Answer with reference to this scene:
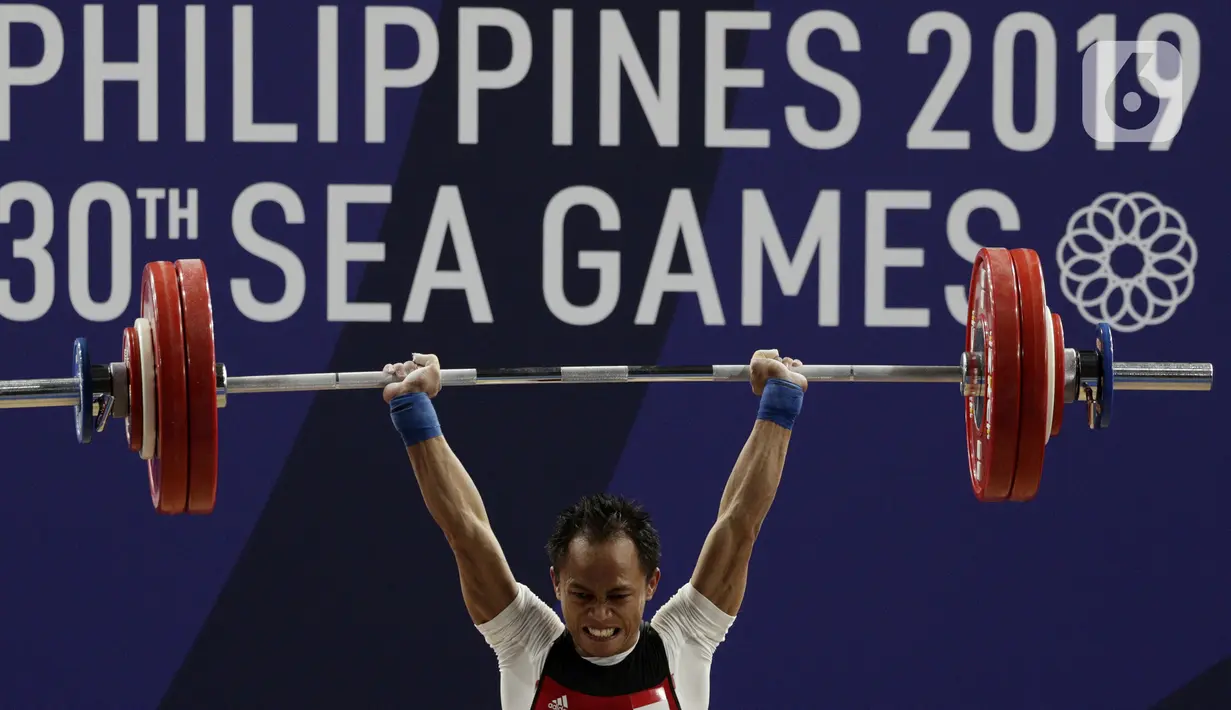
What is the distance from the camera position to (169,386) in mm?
2936

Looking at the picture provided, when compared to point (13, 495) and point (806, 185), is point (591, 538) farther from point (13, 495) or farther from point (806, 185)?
point (13, 495)

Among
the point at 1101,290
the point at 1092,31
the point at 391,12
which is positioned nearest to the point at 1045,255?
the point at 1101,290

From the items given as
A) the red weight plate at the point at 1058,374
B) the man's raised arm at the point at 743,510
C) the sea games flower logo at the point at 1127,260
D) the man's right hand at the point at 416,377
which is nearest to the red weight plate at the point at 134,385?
the man's right hand at the point at 416,377

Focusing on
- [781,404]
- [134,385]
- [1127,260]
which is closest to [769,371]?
[781,404]

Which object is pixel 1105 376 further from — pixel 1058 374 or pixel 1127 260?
pixel 1127 260

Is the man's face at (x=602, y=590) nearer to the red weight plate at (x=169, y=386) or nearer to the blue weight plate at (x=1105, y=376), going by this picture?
the red weight plate at (x=169, y=386)

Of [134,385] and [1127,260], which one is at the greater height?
[1127,260]

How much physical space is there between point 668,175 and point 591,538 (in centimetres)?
148

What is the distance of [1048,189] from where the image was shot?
4152mm

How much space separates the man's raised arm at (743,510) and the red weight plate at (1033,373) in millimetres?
424

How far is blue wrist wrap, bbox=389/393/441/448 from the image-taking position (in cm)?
306

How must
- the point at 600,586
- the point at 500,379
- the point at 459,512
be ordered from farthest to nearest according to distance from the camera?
the point at 500,379 < the point at 459,512 < the point at 600,586

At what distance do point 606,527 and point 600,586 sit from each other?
100 mm

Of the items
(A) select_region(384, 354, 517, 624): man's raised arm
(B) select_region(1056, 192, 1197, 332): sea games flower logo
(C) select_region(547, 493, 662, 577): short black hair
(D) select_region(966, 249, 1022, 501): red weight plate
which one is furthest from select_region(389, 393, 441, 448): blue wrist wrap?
(B) select_region(1056, 192, 1197, 332): sea games flower logo
